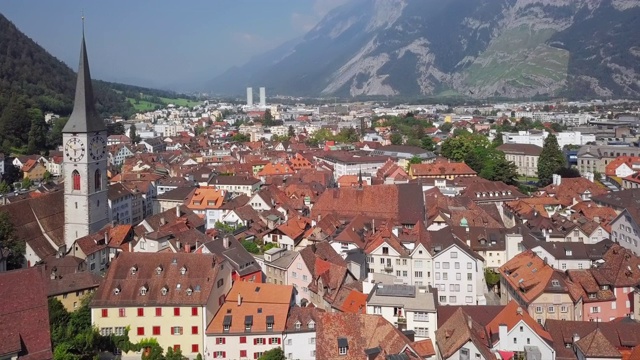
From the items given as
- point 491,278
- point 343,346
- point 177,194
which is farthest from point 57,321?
point 177,194

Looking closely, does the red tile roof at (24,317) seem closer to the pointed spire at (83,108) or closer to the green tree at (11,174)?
the pointed spire at (83,108)

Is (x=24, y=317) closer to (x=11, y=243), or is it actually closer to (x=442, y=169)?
(x=11, y=243)

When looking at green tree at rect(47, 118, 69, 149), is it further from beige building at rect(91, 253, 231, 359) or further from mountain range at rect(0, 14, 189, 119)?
beige building at rect(91, 253, 231, 359)

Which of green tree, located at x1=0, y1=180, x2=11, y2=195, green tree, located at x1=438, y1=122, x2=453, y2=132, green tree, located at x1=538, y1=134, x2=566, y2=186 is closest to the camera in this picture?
green tree, located at x1=0, y1=180, x2=11, y2=195

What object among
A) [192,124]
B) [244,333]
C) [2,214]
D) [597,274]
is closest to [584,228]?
[597,274]

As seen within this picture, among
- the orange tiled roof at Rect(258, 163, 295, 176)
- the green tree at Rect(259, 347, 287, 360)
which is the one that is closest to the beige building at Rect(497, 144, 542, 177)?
the orange tiled roof at Rect(258, 163, 295, 176)

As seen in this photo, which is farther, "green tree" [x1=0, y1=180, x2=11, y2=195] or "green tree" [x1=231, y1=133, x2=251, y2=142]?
"green tree" [x1=231, y1=133, x2=251, y2=142]

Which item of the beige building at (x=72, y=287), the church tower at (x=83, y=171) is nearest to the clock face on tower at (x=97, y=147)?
the church tower at (x=83, y=171)
